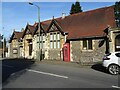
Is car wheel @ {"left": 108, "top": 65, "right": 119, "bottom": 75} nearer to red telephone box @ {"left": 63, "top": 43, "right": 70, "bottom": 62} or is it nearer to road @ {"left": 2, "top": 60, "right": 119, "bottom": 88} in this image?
road @ {"left": 2, "top": 60, "right": 119, "bottom": 88}

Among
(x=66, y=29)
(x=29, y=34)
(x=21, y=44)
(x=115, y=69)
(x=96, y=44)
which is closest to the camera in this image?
(x=115, y=69)

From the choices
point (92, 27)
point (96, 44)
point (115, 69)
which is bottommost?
point (115, 69)

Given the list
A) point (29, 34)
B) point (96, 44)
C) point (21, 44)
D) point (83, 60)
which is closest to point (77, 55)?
point (83, 60)

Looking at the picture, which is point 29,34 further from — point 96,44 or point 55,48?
point 96,44

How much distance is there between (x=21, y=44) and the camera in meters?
46.4

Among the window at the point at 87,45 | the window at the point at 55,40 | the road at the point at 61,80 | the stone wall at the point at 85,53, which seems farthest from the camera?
the window at the point at 55,40

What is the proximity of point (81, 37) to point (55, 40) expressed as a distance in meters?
5.83

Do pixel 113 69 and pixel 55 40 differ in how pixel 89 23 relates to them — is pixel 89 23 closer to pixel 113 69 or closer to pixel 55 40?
pixel 55 40

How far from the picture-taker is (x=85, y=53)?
101 feet

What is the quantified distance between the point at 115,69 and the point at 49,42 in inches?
803

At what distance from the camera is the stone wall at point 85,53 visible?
2904 centimetres

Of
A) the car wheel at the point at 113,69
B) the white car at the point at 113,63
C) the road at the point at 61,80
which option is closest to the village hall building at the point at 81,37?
the white car at the point at 113,63

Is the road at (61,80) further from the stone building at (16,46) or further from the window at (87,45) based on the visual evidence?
the stone building at (16,46)

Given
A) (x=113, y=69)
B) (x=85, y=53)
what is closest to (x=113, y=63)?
(x=113, y=69)
